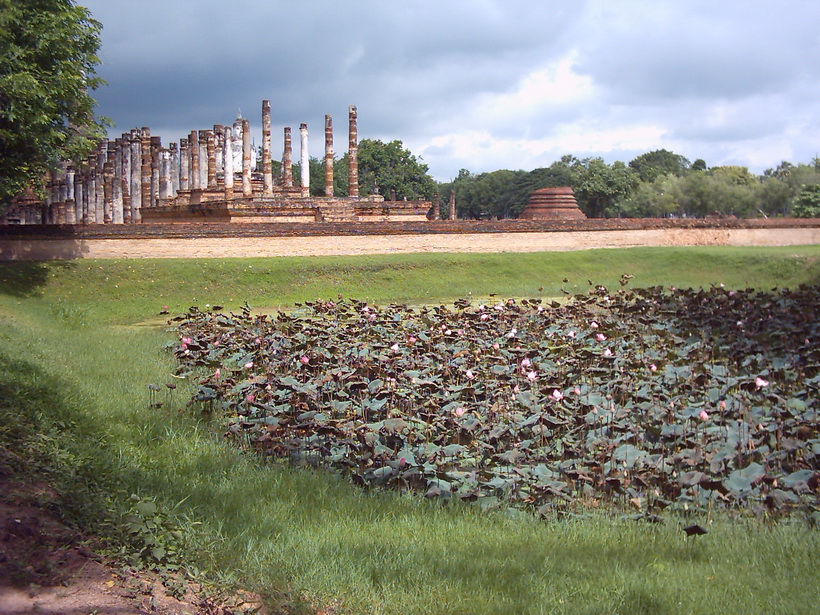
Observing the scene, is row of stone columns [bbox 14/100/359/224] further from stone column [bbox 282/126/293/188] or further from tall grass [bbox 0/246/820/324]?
tall grass [bbox 0/246/820/324]

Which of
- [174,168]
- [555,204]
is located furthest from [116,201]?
[555,204]

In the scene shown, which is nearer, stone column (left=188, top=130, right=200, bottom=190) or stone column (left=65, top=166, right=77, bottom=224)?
stone column (left=188, top=130, right=200, bottom=190)

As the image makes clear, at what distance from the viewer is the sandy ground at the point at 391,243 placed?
70.2 ft

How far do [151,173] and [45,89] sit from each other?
21266mm

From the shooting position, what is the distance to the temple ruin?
28.1 metres

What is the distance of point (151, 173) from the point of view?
38531 mm

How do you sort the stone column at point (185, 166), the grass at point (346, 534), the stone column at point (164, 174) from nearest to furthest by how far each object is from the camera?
the grass at point (346, 534) < the stone column at point (185, 166) < the stone column at point (164, 174)

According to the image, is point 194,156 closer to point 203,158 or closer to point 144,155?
point 203,158

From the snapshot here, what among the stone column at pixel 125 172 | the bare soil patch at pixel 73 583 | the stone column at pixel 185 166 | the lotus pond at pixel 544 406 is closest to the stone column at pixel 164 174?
the stone column at pixel 185 166

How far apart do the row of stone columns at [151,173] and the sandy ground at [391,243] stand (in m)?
7.41

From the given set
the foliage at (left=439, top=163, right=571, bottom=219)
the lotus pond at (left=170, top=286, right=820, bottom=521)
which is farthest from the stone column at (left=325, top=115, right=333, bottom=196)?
the foliage at (left=439, top=163, right=571, bottom=219)

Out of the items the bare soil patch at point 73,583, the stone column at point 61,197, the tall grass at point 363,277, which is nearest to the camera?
the bare soil patch at point 73,583

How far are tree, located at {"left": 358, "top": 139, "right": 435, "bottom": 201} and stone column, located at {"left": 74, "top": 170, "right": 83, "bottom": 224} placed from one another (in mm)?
24655

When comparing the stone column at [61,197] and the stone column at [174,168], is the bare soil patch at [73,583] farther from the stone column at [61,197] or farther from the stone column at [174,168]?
the stone column at [174,168]
